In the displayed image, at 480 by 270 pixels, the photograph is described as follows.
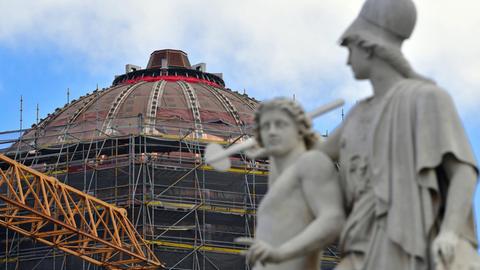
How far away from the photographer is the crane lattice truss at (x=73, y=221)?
53.7 metres

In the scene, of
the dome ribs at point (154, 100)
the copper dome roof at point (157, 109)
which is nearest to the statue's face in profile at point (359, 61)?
the copper dome roof at point (157, 109)

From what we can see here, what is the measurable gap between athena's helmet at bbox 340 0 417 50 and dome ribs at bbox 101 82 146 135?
53.5 metres

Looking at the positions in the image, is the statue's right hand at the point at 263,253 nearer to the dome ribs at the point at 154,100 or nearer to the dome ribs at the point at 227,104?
the dome ribs at the point at 154,100

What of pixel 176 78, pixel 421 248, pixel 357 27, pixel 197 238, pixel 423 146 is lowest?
pixel 421 248

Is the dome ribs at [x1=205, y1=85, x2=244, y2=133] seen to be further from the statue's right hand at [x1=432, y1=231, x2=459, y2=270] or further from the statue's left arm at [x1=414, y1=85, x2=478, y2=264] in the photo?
the statue's right hand at [x1=432, y1=231, x2=459, y2=270]

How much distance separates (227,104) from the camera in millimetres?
→ 75688

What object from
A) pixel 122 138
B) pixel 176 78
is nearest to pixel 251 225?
pixel 122 138

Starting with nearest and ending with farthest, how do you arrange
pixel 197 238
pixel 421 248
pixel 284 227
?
1. pixel 421 248
2. pixel 284 227
3. pixel 197 238

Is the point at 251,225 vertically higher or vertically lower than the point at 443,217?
higher

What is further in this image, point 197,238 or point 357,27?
point 197,238

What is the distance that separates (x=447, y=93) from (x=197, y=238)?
48.0m

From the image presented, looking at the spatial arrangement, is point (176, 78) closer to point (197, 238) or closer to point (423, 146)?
point (197, 238)

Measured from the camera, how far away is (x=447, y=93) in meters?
10.5

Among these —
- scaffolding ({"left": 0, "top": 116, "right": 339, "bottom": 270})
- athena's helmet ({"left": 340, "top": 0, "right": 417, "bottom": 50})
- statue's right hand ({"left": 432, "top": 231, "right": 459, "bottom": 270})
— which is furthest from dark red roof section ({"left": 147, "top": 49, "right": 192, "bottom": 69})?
statue's right hand ({"left": 432, "top": 231, "right": 459, "bottom": 270})
